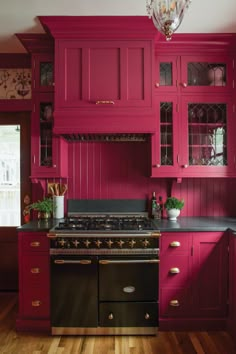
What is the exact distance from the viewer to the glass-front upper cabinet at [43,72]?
271 centimetres

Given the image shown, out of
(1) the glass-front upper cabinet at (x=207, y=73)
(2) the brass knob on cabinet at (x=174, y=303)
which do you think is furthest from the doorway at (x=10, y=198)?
(1) the glass-front upper cabinet at (x=207, y=73)

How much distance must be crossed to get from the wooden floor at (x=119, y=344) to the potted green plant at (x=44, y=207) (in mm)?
1034

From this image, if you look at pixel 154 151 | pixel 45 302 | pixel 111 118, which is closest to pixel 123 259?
pixel 45 302

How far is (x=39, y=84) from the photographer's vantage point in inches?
107

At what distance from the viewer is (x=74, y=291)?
2309 mm

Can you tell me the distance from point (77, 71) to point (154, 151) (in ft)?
3.40

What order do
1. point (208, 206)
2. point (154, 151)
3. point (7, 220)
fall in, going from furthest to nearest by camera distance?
1. point (7, 220)
2. point (208, 206)
3. point (154, 151)

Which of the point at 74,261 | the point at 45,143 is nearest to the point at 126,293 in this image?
the point at 74,261

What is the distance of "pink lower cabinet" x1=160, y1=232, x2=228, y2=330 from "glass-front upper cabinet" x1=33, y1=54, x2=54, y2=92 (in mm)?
1876

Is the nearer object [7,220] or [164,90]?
[164,90]

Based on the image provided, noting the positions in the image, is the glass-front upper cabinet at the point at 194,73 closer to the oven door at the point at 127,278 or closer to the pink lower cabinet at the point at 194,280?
the pink lower cabinet at the point at 194,280

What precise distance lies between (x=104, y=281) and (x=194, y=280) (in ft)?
2.59

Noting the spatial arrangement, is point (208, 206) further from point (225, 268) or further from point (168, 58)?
point (168, 58)

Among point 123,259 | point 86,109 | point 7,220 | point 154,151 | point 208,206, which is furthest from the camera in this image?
point 7,220
